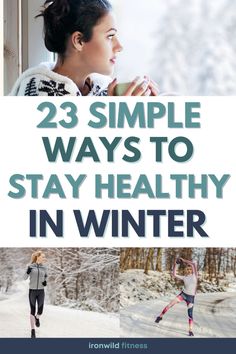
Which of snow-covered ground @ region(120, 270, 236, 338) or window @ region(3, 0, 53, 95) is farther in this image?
window @ region(3, 0, 53, 95)

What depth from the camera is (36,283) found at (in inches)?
187

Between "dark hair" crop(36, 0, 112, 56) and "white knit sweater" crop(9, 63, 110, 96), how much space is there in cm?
18

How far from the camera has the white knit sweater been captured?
4.89 metres

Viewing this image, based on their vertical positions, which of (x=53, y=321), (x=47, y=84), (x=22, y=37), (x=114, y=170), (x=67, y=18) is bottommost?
(x=53, y=321)

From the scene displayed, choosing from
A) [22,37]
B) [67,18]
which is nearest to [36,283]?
[22,37]

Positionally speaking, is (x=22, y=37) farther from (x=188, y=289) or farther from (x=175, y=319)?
(x=175, y=319)

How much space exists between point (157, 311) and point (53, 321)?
0.70m

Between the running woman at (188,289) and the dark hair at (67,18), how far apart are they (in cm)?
171

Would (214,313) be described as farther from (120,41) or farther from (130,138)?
(120,41)

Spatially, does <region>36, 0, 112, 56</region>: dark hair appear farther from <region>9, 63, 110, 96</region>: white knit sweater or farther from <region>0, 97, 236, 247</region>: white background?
<region>0, 97, 236, 247</region>: white background

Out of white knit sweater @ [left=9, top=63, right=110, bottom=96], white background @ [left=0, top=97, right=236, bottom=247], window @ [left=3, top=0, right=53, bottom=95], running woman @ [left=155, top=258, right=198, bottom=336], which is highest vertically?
window @ [left=3, top=0, right=53, bottom=95]

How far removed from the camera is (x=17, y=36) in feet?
16.4

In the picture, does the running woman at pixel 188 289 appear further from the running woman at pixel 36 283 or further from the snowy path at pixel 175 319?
the running woman at pixel 36 283

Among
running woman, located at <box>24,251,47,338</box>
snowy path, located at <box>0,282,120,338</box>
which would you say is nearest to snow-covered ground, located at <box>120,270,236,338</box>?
snowy path, located at <box>0,282,120,338</box>
